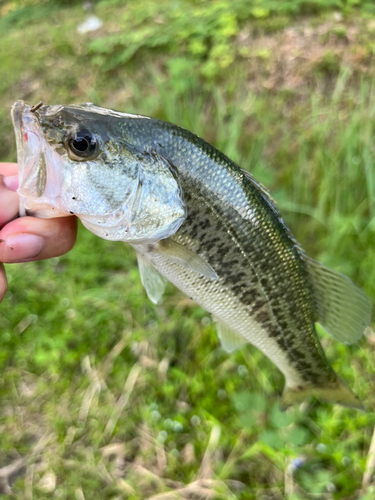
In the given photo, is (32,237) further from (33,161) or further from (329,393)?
(329,393)

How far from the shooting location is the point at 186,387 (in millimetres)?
2148

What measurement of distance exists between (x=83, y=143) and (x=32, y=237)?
44 cm

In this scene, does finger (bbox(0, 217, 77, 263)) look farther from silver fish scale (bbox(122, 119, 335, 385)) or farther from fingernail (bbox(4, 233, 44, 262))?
silver fish scale (bbox(122, 119, 335, 385))

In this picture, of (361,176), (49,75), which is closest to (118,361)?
(361,176)

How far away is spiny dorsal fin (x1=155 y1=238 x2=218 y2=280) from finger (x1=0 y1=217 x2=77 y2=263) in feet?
1.46

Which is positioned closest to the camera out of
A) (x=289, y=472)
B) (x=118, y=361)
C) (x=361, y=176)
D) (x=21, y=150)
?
(x=21, y=150)

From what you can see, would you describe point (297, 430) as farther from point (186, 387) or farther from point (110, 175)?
point (110, 175)

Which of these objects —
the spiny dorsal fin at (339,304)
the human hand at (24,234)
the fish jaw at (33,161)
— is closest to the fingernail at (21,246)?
the human hand at (24,234)

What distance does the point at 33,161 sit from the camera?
104 centimetres

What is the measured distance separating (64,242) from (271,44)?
12.4ft

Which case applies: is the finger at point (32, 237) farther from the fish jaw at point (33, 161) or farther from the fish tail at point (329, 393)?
the fish tail at point (329, 393)

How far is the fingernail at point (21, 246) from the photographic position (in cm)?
123

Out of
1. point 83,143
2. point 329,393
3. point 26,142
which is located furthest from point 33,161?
point 329,393

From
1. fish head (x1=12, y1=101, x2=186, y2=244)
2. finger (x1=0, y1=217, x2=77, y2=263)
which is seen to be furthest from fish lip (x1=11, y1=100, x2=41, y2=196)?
finger (x1=0, y1=217, x2=77, y2=263)
